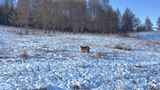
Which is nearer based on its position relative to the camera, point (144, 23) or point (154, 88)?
point (154, 88)

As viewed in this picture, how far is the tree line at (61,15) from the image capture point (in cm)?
7519

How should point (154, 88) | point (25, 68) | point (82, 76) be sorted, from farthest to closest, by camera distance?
point (25, 68), point (82, 76), point (154, 88)

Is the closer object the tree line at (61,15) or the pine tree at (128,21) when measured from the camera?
the tree line at (61,15)

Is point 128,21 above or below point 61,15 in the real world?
below

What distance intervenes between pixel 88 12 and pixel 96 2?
9.36 feet

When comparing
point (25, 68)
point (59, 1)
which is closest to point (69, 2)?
point (59, 1)

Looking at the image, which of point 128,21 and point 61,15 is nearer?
point 61,15

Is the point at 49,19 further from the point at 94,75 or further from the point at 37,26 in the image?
the point at 94,75

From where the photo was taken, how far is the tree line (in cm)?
7519

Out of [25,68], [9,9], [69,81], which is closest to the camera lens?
[69,81]

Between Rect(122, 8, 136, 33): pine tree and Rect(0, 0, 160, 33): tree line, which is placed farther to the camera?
Rect(122, 8, 136, 33): pine tree

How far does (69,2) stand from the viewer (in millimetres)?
79062

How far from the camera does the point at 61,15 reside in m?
78.4

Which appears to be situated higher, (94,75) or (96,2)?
(96,2)
